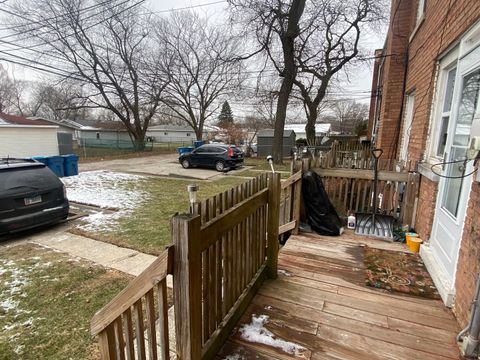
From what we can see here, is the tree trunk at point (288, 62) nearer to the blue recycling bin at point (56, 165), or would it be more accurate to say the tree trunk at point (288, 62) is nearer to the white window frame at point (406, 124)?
the white window frame at point (406, 124)

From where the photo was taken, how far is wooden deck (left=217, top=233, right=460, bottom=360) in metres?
1.92

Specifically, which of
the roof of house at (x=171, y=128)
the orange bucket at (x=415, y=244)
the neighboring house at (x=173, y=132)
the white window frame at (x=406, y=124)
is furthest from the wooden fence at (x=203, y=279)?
the roof of house at (x=171, y=128)

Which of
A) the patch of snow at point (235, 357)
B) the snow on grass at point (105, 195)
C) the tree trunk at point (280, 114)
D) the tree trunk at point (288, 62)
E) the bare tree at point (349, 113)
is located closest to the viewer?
the patch of snow at point (235, 357)

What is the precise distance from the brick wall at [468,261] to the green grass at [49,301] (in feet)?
9.74

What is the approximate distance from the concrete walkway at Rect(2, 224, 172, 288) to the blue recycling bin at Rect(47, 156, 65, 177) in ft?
22.0

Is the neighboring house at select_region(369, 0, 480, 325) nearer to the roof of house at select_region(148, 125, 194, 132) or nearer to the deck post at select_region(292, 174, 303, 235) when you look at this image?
the deck post at select_region(292, 174, 303, 235)

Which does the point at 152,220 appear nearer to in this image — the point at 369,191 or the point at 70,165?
the point at 369,191

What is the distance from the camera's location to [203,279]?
66.4 inches

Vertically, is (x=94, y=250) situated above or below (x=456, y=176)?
below

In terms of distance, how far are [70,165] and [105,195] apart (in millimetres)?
4633

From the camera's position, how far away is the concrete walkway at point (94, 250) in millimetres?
3732

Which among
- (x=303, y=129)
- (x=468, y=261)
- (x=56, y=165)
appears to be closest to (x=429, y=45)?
(x=468, y=261)

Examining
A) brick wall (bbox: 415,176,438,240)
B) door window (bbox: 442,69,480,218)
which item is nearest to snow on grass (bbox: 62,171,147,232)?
brick wall (bbox: 415,176,438,240)

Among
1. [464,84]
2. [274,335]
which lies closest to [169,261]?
[274,335]
